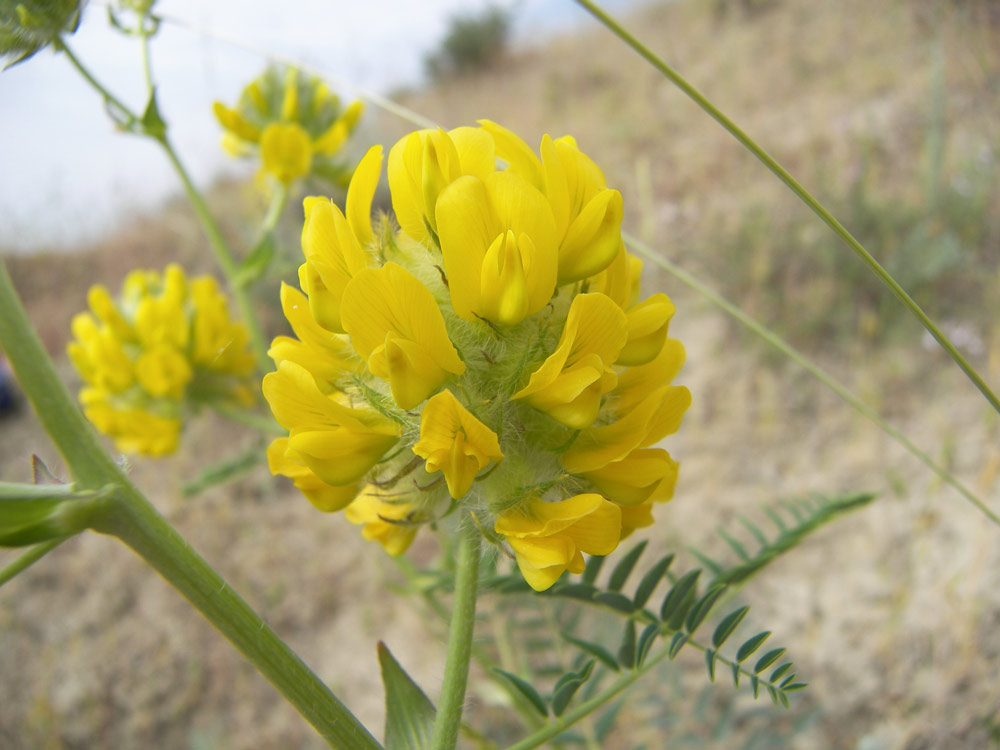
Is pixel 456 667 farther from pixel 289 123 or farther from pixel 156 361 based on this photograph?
pixel 289 123

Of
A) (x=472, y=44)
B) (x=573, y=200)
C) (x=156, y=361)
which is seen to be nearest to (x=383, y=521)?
(x=573, y=200)

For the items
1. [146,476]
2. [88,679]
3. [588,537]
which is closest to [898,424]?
[588,537]

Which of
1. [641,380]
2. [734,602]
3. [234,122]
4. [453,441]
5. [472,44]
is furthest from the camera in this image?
[472,44]

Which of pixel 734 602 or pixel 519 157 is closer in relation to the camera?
pixel 519 157

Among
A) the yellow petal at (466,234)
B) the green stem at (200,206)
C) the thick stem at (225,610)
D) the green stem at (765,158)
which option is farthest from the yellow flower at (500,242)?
the green stem at (200,206)

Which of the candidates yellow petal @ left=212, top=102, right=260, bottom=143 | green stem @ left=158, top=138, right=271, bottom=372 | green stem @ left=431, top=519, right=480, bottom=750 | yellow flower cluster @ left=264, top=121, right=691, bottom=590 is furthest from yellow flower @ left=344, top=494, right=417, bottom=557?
yellow petal @ left=212, top=102, right=260, bottom=143

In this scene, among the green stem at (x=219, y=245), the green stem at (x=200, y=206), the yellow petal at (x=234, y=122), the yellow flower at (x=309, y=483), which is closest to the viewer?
the yellow flower at (x=309, y=483)

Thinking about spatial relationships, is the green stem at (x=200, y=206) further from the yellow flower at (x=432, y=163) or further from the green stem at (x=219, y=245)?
the yellow flower at (x=432, y=163)

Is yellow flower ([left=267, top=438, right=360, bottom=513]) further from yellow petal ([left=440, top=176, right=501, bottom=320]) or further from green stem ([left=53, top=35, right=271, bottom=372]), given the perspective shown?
green stem ([left=53, top=35, right=271, bottom=372])
